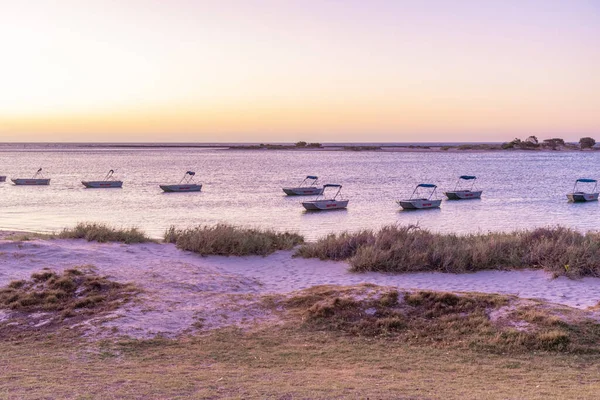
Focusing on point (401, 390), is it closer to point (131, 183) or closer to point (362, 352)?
point (362, 352)

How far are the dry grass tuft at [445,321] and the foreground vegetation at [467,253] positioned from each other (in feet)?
14.0

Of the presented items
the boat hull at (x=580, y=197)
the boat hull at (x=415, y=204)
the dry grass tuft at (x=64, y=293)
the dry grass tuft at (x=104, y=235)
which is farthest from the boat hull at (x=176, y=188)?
the dry grass tuft at (x=64, y=293)

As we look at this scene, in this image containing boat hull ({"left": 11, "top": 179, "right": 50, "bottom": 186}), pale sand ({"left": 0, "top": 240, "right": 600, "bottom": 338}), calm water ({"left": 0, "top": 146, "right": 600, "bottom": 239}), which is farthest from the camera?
boat hull ({"left": 11, "top": 179, "right": 50, "bottom": 186})

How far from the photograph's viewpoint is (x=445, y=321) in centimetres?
1123

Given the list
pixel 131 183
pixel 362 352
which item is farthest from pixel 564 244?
pixel 131 183

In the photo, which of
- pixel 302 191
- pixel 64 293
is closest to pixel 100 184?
pixel 302 191

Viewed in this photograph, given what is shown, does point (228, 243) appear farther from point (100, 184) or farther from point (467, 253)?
point (100, 184)

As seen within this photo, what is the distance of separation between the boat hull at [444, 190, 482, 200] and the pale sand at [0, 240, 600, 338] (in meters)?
33.3

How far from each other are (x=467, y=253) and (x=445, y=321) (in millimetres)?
6367

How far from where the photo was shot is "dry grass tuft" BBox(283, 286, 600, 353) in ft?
32.9

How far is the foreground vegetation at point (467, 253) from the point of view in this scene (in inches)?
643

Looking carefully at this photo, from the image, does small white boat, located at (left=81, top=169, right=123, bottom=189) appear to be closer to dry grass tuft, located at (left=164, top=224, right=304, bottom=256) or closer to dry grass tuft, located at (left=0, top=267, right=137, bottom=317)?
dry grass tuft, located at (left=164, top=224, right=304, bottom=256)

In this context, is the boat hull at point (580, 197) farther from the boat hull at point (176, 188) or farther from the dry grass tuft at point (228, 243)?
the dry grass tuft at point (228, 243)

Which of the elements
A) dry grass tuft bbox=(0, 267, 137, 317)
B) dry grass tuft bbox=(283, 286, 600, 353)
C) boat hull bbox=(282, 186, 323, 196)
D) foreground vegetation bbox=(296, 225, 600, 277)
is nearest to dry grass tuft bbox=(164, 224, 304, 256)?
foreground vegetation bbox=(296, 225, 600, 277)
